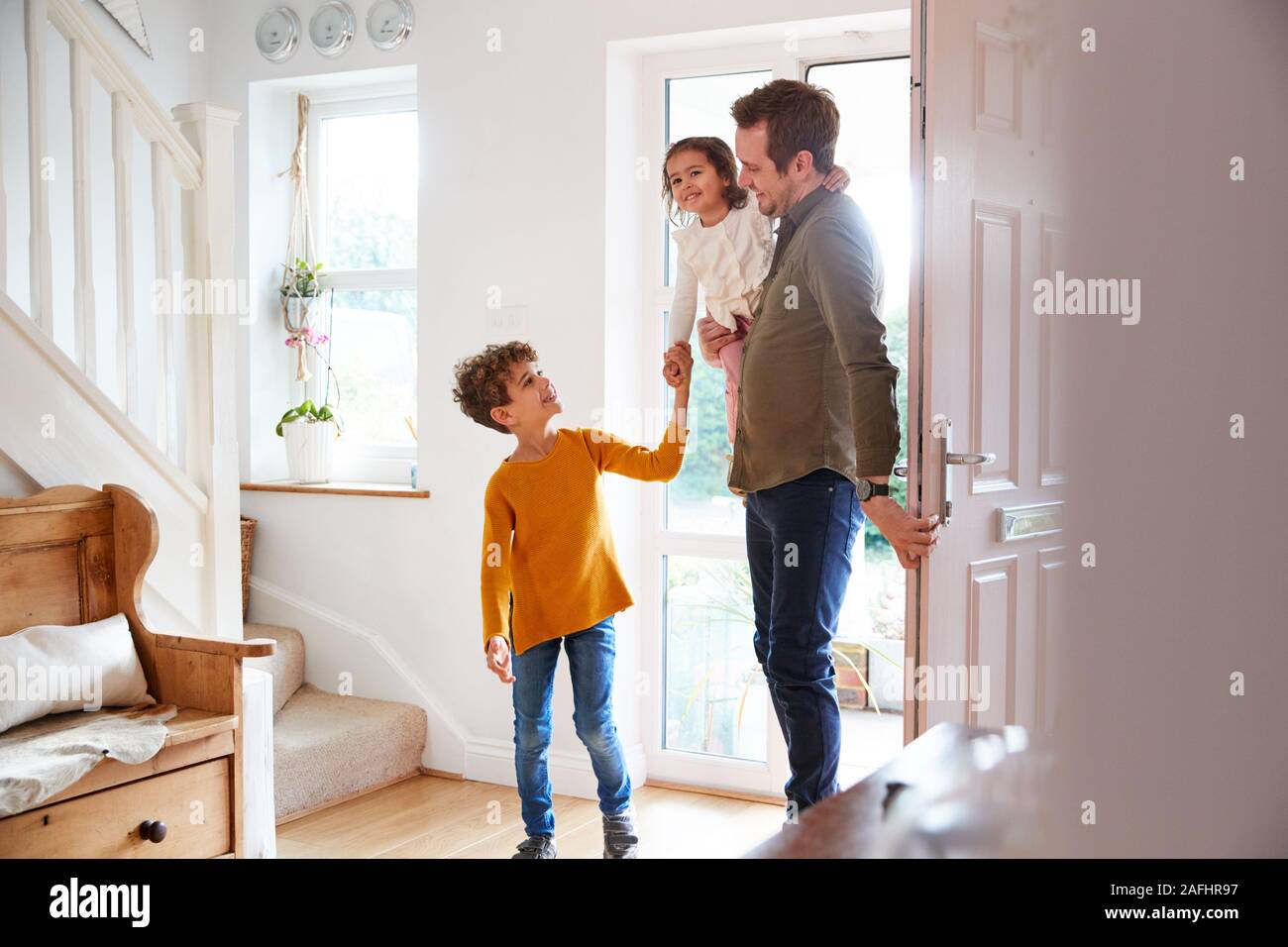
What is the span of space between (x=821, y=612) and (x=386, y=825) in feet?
5.94

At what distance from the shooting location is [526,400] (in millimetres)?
2465

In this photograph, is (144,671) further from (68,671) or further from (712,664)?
(712,664)

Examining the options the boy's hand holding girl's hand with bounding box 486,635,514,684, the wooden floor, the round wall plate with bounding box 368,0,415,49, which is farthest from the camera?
the round wall plate with bounding box 368,0,415,49

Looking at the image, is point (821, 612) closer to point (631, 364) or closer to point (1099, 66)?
point (1099, 66)

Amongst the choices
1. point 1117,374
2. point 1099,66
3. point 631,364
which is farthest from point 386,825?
point 1099,66

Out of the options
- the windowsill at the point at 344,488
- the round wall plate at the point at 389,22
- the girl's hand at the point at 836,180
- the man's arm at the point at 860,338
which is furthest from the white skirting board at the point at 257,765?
the round wall plate at the point at 389,22

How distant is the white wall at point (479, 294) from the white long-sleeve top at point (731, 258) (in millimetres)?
1152

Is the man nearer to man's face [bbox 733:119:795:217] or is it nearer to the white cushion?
man's face [bbox 733:119:795:217]

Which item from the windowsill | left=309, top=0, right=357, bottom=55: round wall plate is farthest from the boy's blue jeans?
left=309, top=0, right=357, bottom=55: round wall plate

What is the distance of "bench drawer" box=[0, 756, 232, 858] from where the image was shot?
189cm

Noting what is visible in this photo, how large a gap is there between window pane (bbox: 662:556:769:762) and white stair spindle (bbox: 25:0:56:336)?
1.81 meters

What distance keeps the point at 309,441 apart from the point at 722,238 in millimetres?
2230

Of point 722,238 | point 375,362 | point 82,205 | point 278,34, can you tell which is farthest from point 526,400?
point 278,34

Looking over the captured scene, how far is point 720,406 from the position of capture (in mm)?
3281
